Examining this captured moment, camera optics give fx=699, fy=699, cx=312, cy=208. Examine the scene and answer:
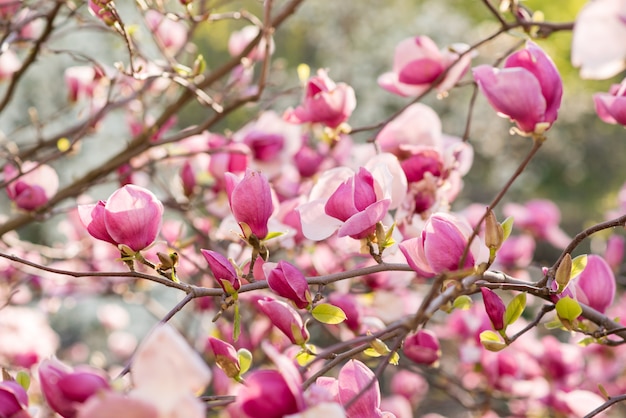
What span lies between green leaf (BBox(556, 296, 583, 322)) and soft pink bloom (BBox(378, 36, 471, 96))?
35 cm

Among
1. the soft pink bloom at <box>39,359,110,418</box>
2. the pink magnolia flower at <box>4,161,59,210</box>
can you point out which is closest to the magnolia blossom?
the soft pink bloom at <box>39,359,110,418</box>

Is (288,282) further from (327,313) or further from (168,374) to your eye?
(168,374)

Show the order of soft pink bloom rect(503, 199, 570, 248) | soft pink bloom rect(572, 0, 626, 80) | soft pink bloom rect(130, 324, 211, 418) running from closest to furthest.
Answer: soft pink bloom rect(130, 324, 211, 418), soft pink bloom rect(572, 0, 626, 80), soft pink bloom rect(503, 199, 570, 248)

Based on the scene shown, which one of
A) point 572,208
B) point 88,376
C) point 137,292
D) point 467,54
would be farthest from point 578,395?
point 572,208

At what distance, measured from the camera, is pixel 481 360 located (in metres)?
1.17

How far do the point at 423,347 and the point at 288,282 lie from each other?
0.92ft

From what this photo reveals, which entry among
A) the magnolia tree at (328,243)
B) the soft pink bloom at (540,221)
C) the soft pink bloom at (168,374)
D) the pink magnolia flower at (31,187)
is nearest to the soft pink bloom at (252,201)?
the magnolia tree at (328,243)

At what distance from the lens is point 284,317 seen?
548 millimetres

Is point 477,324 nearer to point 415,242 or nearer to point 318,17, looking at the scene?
point 415,242

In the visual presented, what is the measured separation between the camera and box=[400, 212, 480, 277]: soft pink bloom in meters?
0.53

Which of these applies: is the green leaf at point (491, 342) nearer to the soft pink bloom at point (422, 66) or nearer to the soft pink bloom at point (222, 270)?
the soft pink bloom at point (222, 270)

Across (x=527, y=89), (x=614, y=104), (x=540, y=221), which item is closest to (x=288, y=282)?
(x=527, y=89)

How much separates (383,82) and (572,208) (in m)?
3.99

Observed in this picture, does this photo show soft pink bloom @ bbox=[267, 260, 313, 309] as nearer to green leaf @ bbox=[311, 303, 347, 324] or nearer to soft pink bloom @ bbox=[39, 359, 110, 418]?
green leaf @ bbox=[311, 303, 347, 324]
